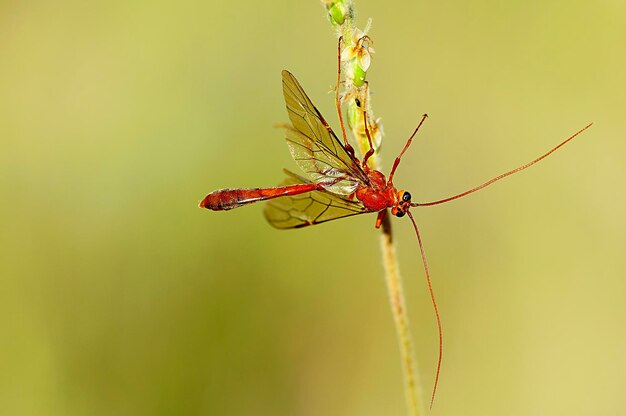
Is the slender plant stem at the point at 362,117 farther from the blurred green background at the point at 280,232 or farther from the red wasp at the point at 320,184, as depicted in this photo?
the blurred green background at the point at 280,232

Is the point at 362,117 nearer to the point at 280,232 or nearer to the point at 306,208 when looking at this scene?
the point at 306,208

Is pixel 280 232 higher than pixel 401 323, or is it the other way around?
pixel 280 232

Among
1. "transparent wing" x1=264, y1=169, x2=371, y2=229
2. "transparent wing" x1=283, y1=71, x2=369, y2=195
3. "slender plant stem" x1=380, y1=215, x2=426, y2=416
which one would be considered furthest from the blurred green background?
"slender plant stem" x1=380, y1=215, x2=426, y2=416

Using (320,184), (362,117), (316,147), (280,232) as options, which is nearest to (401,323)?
(362,117)

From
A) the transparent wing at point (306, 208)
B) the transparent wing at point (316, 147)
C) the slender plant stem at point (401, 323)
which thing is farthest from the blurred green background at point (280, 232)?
the slender plant stem at point (401, 323)

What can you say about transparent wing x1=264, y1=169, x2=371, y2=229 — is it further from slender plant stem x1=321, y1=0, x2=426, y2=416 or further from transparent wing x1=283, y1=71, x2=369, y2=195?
slender plant stem x1=321, y1=0, x2=426, y2=416

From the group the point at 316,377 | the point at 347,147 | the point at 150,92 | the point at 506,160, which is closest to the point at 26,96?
the point at 150,92

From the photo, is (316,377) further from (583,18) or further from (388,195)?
(583,18)

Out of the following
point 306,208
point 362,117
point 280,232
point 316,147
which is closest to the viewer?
point 362,117
